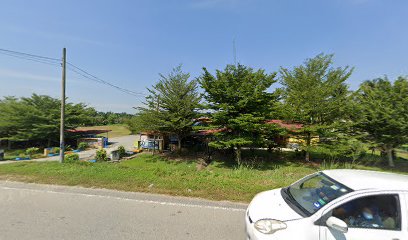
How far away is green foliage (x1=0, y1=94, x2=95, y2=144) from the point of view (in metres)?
23.5

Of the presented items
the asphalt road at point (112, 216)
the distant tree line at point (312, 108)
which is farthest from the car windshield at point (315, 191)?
the distant tree line at point (312, 108)

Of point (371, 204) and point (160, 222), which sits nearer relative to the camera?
point (371, 204)

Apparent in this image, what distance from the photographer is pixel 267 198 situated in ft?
11.6

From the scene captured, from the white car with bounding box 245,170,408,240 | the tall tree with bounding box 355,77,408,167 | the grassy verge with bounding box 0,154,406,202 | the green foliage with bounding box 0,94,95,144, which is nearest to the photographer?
the white car with bounding box 245,170,408,240

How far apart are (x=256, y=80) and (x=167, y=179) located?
10982mm

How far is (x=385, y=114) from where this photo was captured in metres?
13.6

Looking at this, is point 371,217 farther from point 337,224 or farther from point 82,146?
point 82,146

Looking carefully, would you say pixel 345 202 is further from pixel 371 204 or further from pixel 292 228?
pixel 292 228

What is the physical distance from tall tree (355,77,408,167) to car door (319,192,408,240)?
14.6 m

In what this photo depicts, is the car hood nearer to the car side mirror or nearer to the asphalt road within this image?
the car side mirror

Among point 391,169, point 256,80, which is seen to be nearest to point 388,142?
point 391,169

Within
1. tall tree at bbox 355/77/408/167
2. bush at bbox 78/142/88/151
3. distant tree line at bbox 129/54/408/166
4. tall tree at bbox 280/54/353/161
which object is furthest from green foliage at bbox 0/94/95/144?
tall tree at bbox 355/77/408/167

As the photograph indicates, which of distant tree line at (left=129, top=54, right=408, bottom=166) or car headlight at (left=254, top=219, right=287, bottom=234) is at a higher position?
distant tree line at (left=129, top=54, right=408, bottom=166)

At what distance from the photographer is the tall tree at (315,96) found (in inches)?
603
